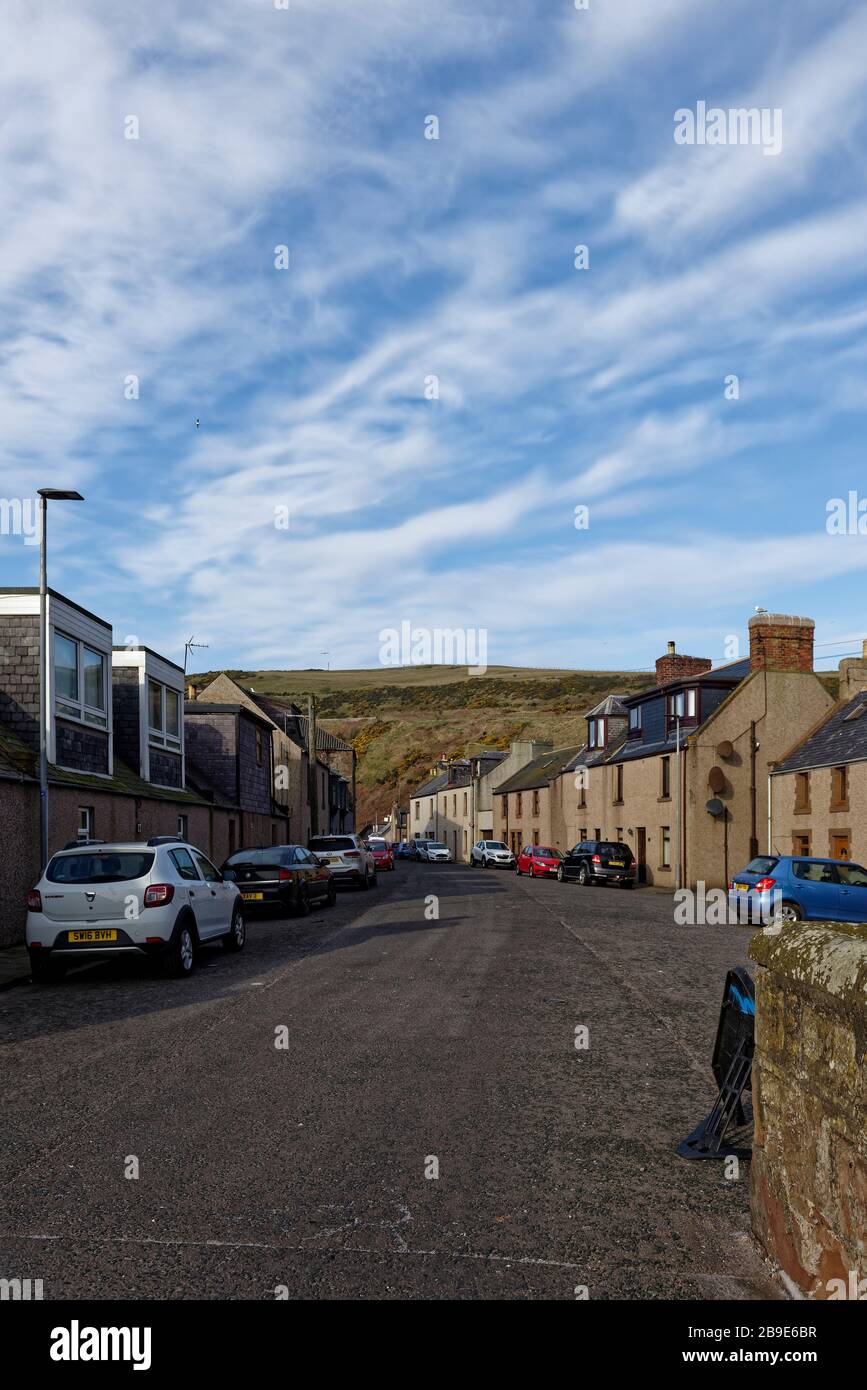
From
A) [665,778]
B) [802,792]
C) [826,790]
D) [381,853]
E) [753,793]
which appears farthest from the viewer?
[381,853]

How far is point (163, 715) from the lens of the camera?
98.1ft

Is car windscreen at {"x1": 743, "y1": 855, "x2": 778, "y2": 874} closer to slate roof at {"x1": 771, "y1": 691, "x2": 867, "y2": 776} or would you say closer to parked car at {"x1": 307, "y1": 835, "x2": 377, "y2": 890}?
slate roof at {"x1": 771, "y1": 691, "x2": 867, "y2": 776}

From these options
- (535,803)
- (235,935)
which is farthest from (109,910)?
(535,803)

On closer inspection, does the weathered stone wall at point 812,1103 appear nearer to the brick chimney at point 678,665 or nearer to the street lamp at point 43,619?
the street lamp at point 43,619

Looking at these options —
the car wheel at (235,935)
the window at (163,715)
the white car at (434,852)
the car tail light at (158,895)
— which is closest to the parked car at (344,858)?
the window at (163,715)

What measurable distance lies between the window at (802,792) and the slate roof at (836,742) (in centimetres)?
30

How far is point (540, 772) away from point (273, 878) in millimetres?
42681

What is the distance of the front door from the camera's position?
138 ft

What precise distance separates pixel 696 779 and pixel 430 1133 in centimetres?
3230

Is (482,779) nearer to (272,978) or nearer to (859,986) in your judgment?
(272,978)

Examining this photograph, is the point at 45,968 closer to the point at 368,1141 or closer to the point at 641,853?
the point at 368,1141

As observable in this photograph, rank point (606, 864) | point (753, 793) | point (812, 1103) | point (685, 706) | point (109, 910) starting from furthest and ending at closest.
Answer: point (606, 864), point (685, 706), point (753, 793), point (109, 910), point (812, 1103)

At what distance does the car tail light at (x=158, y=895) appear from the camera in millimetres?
12759

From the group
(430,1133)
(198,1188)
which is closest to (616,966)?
(430,1133)
